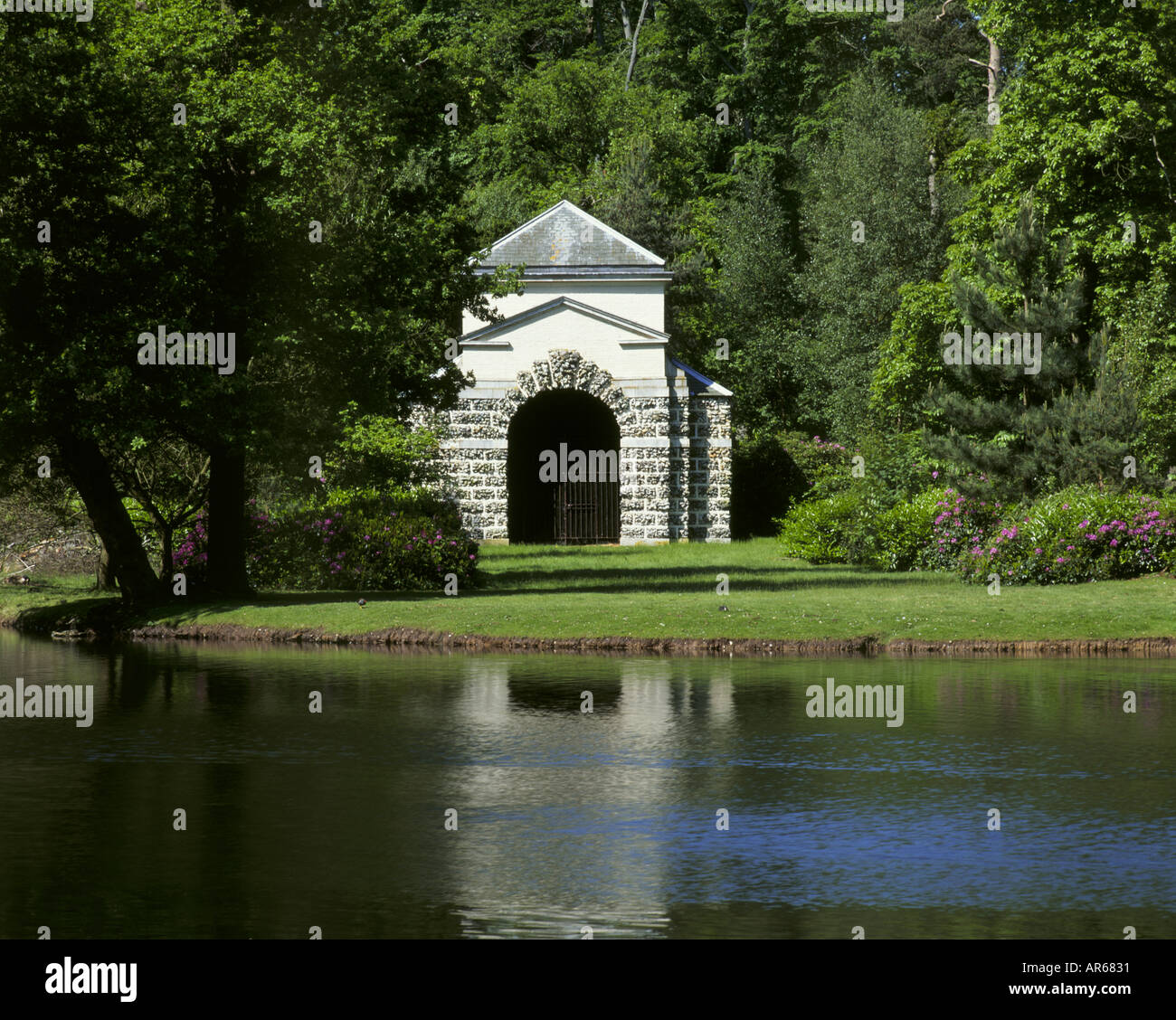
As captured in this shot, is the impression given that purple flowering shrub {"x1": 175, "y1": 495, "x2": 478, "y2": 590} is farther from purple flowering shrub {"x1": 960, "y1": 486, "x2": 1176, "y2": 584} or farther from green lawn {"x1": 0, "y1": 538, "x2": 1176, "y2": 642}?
purple flowering shrub {"x1": 960, "y1": 486, "x2": 1176, "y2": 584}

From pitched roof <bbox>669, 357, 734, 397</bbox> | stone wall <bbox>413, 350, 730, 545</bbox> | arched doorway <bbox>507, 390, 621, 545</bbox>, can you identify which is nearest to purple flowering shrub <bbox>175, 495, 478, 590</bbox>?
stone wall <bbox>413, 350, 730, 545</bbox>

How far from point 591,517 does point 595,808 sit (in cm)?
3730

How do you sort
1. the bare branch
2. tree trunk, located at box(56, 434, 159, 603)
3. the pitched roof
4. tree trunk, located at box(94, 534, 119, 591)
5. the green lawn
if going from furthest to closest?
the bare branch, the pitched roof, tree trunk, located at box(94, 534, 119, 591), tree trunk, located at box(56, 434, 159, 603), the green lawn

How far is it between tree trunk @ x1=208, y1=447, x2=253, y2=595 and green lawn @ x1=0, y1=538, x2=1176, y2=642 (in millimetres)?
921

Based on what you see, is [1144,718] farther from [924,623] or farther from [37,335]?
[37,335]

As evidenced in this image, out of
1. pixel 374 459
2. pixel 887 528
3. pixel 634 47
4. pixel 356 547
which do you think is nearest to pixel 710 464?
pixel 887 528

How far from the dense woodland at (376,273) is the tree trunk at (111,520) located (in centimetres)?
5

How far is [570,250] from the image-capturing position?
4928cm

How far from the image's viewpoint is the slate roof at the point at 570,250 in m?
48.8

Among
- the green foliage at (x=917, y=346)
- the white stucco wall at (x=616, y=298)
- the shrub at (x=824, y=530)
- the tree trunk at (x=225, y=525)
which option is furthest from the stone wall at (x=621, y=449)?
the tree trunk at (x=225, y=525)

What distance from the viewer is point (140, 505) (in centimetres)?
3409

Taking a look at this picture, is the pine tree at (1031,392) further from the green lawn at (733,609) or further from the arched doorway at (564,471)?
the arched doorway at (564,471)

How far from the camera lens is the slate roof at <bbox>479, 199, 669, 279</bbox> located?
160 feet

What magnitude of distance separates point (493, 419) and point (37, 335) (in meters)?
22.0
